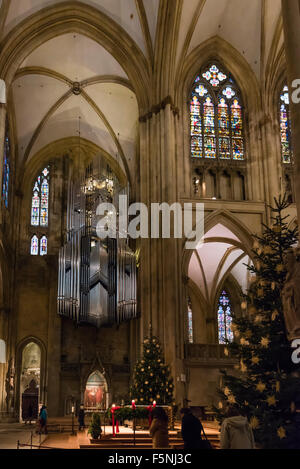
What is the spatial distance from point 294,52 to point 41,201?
72.6 feet

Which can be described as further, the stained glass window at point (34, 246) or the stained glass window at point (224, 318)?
the stained glass window at point (224, 318)

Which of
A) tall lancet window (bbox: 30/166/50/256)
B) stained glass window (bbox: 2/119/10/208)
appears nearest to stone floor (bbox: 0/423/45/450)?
tall lancet window (bbox: 30/166/50/256)

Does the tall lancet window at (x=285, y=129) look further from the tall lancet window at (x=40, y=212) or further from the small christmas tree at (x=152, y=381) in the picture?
the tall lancet window at (x=40, y=212)

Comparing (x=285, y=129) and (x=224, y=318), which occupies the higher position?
(x=285, y=129)

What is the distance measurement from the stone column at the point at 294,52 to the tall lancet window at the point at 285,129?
13320mm

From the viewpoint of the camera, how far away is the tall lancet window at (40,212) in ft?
97.8

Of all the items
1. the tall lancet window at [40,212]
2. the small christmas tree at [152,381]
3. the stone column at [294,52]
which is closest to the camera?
the stone column at [294,52]

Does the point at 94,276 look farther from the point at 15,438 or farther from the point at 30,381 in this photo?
the point at 15,438

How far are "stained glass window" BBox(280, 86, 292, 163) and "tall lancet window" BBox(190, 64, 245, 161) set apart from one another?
1649 mm

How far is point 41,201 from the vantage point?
30.7 meters

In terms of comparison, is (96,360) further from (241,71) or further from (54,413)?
(241,71)

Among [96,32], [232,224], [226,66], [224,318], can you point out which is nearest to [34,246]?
[224,318]

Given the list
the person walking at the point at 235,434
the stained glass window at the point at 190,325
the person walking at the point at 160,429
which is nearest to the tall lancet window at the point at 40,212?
the stained glass window at the point at 190,325
